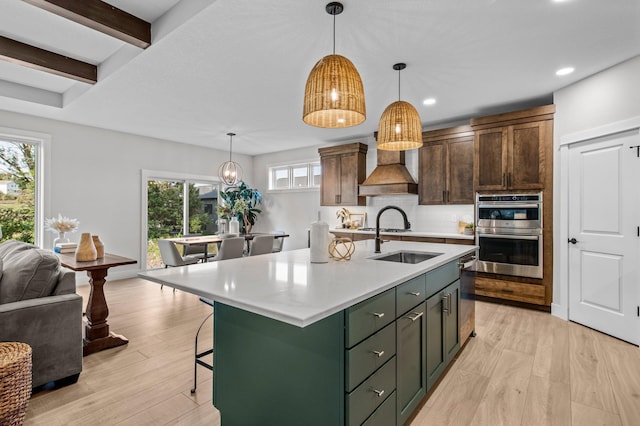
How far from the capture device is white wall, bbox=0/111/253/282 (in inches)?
195

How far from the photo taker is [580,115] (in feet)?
11.4

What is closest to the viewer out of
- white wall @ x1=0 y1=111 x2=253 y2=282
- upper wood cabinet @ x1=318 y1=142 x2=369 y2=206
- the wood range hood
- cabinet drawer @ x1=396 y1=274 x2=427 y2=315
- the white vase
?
cabinet drawer @ x1=396 y1=274 x2=427 y2=315

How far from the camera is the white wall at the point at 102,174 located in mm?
4957

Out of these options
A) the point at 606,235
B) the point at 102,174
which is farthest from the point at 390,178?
the point at 102,174

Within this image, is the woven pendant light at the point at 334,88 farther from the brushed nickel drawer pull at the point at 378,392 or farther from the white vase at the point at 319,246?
the brushed nickel drawer pull at the point at 378,392

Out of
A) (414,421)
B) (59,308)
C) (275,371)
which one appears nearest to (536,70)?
(414,421)

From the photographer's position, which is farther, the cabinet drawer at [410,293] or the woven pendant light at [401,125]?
the woven pendant light at [401,125]

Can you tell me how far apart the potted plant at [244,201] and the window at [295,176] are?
53 cm

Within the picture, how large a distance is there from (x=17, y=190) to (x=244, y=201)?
3638 mm

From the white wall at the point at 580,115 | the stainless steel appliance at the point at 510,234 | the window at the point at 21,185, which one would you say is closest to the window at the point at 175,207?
the window at the point at 21,185

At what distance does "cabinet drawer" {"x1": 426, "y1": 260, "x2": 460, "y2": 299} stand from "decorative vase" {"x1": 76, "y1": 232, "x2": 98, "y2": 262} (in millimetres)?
3028

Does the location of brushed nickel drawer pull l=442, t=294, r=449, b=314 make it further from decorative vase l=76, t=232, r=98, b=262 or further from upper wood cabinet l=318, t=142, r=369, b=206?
upper wood cabinet l=318, t=142, r=369, b=206

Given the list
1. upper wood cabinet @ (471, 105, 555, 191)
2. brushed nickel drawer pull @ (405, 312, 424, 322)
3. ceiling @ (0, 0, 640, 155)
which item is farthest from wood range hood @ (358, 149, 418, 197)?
brushed nickel drawer pull @ (405, 312, 424, 322)

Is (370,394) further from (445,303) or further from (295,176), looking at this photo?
(295,176)
